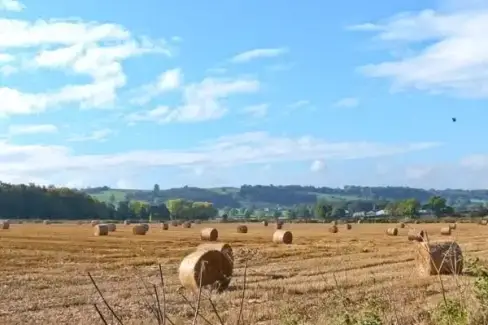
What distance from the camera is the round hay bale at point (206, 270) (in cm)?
1794

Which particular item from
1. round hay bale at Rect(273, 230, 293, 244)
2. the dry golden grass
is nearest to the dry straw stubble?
round hay bale at Rect(273, 230, 293, 244)

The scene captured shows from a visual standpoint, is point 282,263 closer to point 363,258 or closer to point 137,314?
point 363,258

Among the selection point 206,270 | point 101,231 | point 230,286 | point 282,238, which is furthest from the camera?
point 101,231

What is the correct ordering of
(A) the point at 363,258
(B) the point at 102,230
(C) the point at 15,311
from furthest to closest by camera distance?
1. (B) the point at 102,230
2. (A) the point at 363,258
3. (C) the point at 15,311

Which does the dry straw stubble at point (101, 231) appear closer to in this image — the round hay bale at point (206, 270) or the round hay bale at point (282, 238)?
the round hay bale at point (282, 238)

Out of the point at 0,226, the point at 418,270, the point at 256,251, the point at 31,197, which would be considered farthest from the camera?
the point at 31,197

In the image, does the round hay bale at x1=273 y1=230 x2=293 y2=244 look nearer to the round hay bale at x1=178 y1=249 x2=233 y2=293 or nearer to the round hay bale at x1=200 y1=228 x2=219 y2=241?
the round hay bale at x1=200 y1=228 x2=219 y2=241

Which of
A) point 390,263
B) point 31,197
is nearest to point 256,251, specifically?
point 390,263

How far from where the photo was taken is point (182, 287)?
1805cm

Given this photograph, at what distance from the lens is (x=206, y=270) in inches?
740

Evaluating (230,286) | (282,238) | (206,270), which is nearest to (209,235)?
(282,238)

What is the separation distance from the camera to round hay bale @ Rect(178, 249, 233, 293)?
1794cm

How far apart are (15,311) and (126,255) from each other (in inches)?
626

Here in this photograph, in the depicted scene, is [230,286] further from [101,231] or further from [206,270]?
[101,231]
